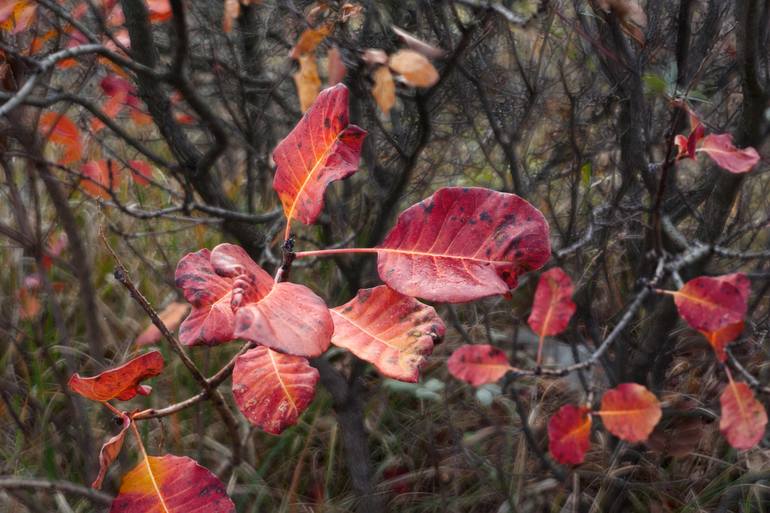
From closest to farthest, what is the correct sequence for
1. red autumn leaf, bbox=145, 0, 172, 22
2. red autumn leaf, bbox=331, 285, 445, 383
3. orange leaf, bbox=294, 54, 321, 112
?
red autumn leaf, bbox=331, 285, 445, 383, orange leaf, bbox=294, 54, 321, 112, red autumn leaf, bbox=145, 0, 172, 22

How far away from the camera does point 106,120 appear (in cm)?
152

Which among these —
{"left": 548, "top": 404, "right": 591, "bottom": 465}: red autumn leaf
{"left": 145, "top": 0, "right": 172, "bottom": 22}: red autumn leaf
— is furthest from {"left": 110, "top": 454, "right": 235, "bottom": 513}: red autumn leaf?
{"left": 145, "top": 0, "right": 172, "bottom": 22}: red autumn leaf

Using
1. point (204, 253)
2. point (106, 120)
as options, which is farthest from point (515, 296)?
point (204, 253)

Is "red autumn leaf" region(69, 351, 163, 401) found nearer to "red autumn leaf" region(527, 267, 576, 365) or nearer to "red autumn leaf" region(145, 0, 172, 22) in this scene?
"red autumn leaf" region(527, 267, 576, 365)

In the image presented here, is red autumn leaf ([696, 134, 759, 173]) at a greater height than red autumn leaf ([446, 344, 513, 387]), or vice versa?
red autumn leaf ([696, 134, 759, 173])

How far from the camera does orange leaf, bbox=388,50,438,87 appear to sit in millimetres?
1194

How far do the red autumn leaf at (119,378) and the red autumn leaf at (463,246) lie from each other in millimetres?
257

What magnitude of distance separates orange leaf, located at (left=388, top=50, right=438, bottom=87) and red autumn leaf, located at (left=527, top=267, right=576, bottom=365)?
40cm

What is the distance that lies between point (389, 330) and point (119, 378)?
0.91 feet

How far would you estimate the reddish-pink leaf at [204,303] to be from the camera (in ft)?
1.87

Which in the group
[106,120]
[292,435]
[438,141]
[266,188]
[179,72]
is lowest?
[292,435]

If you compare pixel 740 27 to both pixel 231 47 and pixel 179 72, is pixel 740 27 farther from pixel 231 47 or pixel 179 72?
pixel 231 47

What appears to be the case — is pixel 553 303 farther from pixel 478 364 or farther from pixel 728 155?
pixel 728 155

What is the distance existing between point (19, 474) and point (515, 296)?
5.05 ft
